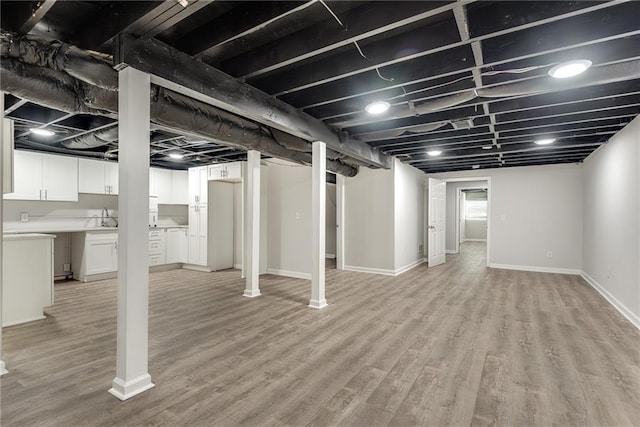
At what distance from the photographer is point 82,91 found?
2.37 meters

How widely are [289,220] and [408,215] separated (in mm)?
2662

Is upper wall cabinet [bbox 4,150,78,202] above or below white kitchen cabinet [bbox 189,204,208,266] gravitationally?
above

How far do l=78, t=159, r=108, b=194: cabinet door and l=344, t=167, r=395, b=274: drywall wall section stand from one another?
15.7 feet

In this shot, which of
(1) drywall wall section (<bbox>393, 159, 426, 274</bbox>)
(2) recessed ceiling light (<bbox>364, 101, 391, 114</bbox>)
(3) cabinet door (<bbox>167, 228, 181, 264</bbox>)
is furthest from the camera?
(3) cabinet door (<bbox>167, 228, 181, 264</bbox>)

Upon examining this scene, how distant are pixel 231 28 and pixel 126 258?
1.67 m

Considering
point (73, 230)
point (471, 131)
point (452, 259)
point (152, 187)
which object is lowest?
point (452, 259)

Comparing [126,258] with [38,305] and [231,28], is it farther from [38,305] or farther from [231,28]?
[38,305]

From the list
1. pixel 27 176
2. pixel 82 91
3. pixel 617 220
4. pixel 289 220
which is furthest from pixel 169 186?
pixel 617 220

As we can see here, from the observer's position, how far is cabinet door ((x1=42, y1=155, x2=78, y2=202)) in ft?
16.9

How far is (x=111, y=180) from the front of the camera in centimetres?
594

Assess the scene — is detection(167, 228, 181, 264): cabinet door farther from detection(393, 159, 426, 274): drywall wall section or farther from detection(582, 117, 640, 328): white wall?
detection(582, 117, 640, 328): white wall

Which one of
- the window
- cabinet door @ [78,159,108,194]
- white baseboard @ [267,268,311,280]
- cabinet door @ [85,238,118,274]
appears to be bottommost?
white baseboard @ [267,268,311,280]

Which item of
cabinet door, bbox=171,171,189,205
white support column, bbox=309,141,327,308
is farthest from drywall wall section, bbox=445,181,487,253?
cabinet door, bbox=171,171,189,205

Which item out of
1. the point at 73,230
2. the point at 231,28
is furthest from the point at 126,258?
the point at 73,230
